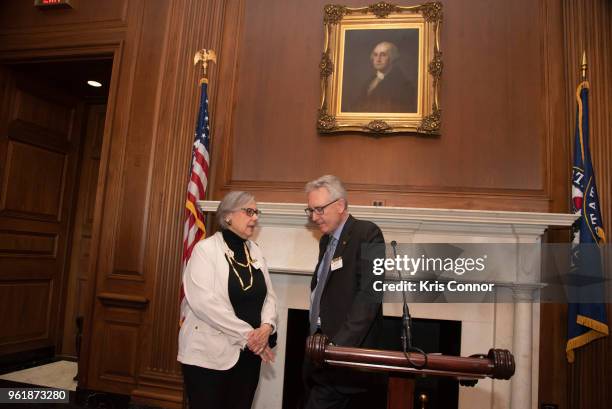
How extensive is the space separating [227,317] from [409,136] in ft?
7.07

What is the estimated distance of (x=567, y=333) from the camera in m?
3.06

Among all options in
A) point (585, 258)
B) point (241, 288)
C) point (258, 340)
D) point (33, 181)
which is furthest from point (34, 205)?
point (585, 258)

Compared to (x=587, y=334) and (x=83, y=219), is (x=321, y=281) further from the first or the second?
(x=83, y=219)

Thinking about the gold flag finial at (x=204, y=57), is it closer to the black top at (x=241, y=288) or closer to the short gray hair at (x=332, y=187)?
the black top at (x=241, y=288)

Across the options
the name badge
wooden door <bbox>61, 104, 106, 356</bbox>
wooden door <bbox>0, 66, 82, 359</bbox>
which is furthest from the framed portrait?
wooden door <bbox>0, 66, 82, 359</bbox>

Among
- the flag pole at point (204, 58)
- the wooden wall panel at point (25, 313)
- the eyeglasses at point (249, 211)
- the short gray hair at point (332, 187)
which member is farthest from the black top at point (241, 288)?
the wooden wall panel at point (25, 313)

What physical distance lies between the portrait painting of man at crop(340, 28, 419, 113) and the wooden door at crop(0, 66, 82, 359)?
3537mm

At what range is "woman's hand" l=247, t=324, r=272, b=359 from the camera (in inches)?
83.9

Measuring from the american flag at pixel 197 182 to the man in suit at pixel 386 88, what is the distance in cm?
122

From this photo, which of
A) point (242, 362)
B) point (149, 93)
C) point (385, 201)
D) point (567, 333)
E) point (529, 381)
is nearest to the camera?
point (242, 362)

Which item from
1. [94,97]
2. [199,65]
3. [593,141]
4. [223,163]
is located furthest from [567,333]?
[94,97]

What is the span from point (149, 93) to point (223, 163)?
1024 mm

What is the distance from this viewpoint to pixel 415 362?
1.31 m

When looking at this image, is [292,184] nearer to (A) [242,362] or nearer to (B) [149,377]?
(A) [242,362]
